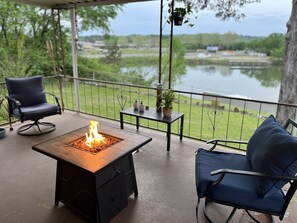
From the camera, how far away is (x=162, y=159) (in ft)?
10.2

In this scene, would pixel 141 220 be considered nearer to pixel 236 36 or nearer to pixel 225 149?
pixel 225 149

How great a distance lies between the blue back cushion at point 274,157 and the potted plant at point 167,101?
1591mm

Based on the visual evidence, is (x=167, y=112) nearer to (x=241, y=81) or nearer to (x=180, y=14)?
(x=180, y=14)

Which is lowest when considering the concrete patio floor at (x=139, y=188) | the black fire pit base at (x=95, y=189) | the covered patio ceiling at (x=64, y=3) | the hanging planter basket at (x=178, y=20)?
the concrete patio floor at (x=139, y=188)

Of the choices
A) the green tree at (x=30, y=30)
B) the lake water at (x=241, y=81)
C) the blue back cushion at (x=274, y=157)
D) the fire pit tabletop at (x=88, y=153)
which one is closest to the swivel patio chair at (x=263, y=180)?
the blue back cushion at (x=274, y=157)

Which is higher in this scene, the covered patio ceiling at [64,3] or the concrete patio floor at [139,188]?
the covered patio ceiling at [64,3]

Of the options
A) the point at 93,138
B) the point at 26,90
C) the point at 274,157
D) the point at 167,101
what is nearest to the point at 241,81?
the point at 167,101

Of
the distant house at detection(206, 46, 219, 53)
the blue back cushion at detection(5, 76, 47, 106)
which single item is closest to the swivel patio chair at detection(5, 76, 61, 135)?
the blue back cushion at detection(5, 76, 47, 106)

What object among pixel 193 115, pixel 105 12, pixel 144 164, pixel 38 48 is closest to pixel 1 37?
pixel 38 48

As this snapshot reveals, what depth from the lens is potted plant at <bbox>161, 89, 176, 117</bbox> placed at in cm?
332

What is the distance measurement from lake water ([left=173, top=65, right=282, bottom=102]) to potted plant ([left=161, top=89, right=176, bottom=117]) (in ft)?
2.20

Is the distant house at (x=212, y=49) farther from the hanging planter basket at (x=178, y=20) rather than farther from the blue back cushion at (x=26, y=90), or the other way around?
the blue back cushion at (x=26, y=90)

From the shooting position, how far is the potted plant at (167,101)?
3316 mm

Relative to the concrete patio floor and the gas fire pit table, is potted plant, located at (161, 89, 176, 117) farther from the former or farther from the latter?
the gas fire pit table
